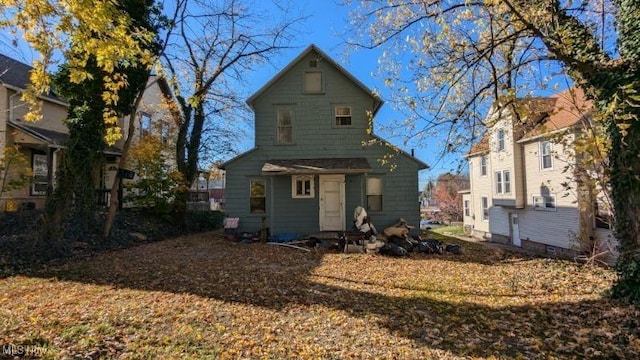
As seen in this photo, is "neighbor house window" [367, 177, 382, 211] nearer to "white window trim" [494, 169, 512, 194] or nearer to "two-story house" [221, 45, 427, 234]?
"two-story house" [221, 45, 427, 234]

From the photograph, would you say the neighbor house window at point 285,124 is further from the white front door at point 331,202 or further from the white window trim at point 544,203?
the white window trim at point 544,203

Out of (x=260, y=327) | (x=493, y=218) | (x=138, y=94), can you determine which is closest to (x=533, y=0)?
(x=260, y=327)

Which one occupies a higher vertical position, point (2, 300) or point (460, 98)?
point (460, 98)

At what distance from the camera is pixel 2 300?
18.5 ft

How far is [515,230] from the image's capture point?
21672 mm

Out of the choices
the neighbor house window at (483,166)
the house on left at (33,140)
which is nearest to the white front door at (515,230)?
the neighbor house window at (483,166)

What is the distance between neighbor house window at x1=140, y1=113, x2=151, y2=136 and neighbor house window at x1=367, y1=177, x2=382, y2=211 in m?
13.6

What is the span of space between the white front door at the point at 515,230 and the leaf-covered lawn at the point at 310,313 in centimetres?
1421

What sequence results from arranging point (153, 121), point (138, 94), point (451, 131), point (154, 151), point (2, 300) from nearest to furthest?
point (2, 300)
point (451, 131)
point (138, 94)
point (154, 151)
point (153, 121)

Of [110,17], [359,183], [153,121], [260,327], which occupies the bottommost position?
[260,327]

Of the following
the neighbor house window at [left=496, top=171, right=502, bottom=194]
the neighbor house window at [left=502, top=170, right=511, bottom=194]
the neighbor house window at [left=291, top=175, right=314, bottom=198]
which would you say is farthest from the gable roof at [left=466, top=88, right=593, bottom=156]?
the neighbor house window at [left=291, top=175, right=314, bottom=198]

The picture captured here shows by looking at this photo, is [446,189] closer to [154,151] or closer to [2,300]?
[154,151]

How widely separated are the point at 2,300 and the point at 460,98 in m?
9.37

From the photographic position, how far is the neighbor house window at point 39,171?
50.9ft
